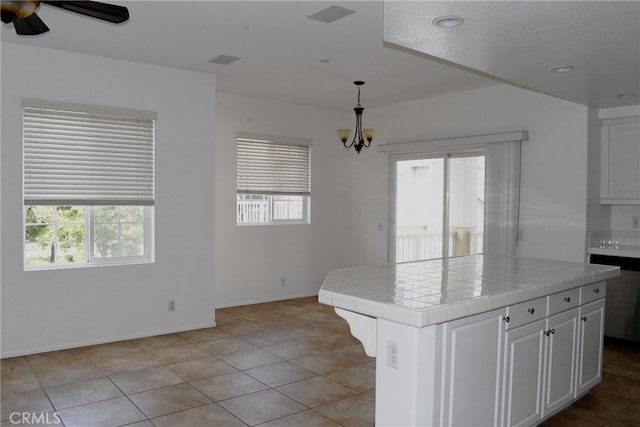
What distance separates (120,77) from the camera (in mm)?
4863

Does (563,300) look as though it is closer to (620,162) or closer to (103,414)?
(620,162)

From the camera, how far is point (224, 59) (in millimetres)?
4777

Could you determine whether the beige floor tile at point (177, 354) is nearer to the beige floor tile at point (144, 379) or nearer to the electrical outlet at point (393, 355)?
the beige floor tile at point (144, 379)

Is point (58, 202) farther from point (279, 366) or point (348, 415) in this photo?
point (348, 415)

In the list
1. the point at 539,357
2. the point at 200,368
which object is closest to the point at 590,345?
the point at 539,357

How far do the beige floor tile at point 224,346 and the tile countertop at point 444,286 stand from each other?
195 cm

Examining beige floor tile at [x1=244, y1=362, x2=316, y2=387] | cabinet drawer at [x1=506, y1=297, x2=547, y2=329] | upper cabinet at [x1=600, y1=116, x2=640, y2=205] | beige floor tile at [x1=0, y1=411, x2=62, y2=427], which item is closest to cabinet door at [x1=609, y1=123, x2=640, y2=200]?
upper cabinet at [x1=600, y1=116, x2=640, y2=205]

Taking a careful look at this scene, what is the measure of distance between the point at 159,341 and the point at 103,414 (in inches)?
66.7

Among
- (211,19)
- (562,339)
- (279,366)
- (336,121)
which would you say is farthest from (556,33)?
(336,121)

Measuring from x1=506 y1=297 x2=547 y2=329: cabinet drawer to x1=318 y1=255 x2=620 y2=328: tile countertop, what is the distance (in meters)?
0.06

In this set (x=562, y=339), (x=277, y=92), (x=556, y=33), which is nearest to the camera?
(x=556, y=33)

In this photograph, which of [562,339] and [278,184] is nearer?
[562,339]

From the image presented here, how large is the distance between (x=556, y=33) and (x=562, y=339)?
183 centimetres

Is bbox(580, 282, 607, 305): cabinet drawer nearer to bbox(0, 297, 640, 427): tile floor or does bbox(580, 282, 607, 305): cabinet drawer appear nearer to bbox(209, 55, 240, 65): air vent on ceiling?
bbox(0, 297, 640, 427): tile floor
